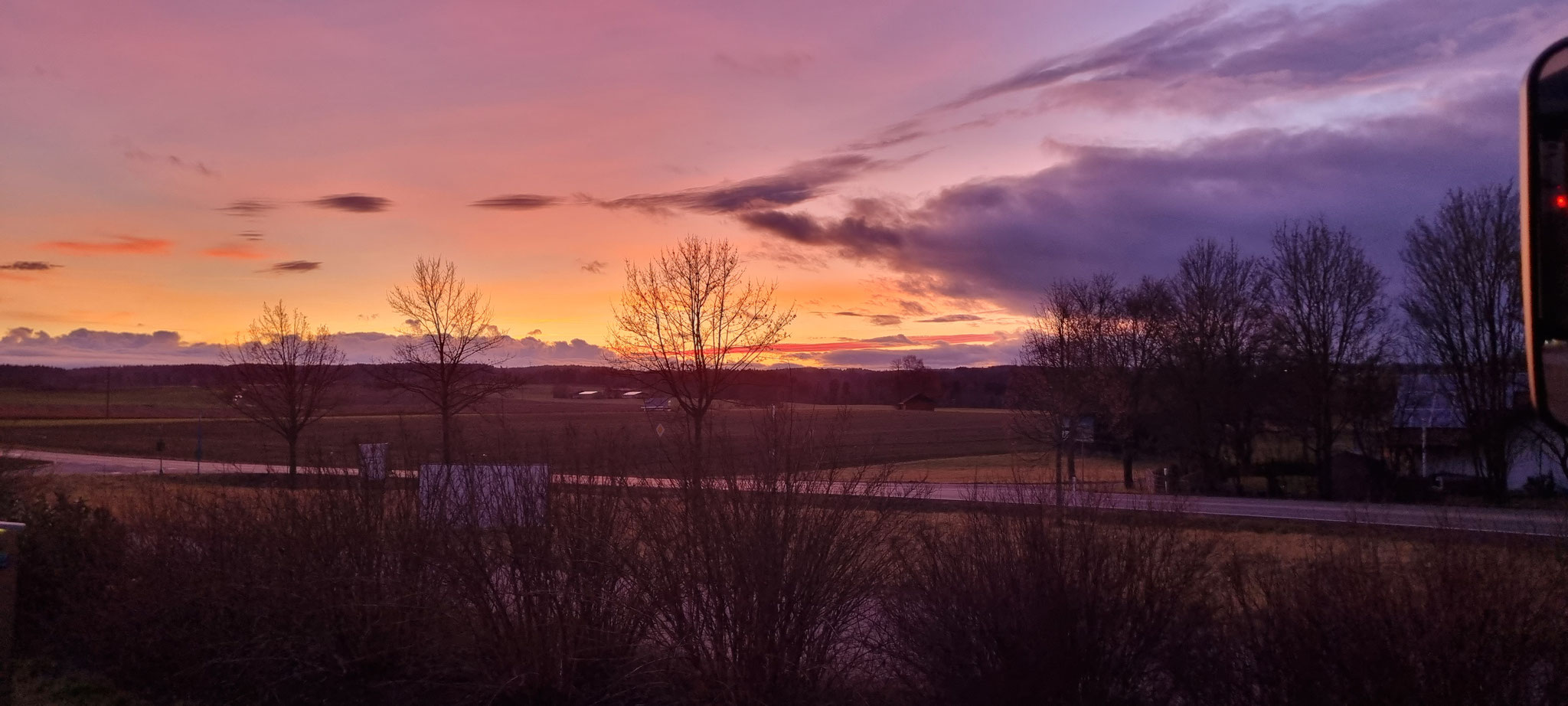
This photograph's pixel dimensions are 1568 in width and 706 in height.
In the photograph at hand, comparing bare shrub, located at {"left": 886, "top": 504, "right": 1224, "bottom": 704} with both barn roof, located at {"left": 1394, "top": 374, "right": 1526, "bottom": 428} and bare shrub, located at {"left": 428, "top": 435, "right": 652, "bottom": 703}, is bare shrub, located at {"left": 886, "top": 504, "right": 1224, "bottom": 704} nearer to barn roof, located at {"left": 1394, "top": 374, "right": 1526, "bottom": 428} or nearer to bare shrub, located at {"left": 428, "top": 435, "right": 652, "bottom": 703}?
bare shrub, located at {"left": 428, "top": 435, "right": 652, "bottom": 703}

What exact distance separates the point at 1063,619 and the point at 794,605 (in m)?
1.66

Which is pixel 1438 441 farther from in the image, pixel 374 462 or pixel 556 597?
pixel 374 462

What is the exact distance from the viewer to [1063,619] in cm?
624

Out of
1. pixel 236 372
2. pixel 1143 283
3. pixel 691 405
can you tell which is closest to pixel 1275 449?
pixel 1143 283

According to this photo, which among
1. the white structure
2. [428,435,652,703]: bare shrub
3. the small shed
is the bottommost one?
the small shed

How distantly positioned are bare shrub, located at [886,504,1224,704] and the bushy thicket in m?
0.01

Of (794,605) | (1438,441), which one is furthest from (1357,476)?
(794,605)

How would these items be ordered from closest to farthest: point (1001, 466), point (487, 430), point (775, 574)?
1. point (775, 574)
2. point (487, 430)
3. point (1001, 466)

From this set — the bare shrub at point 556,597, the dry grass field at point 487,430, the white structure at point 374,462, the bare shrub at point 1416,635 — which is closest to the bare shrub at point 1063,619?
the bare shrub at point 1416,635

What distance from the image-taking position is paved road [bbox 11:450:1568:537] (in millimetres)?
7152

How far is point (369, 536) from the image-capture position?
28.7 ft

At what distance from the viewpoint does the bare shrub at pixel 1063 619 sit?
20.4 ft

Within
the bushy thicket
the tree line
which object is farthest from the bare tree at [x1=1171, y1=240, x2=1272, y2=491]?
the bushy thicket

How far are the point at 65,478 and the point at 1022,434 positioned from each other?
106 ft
